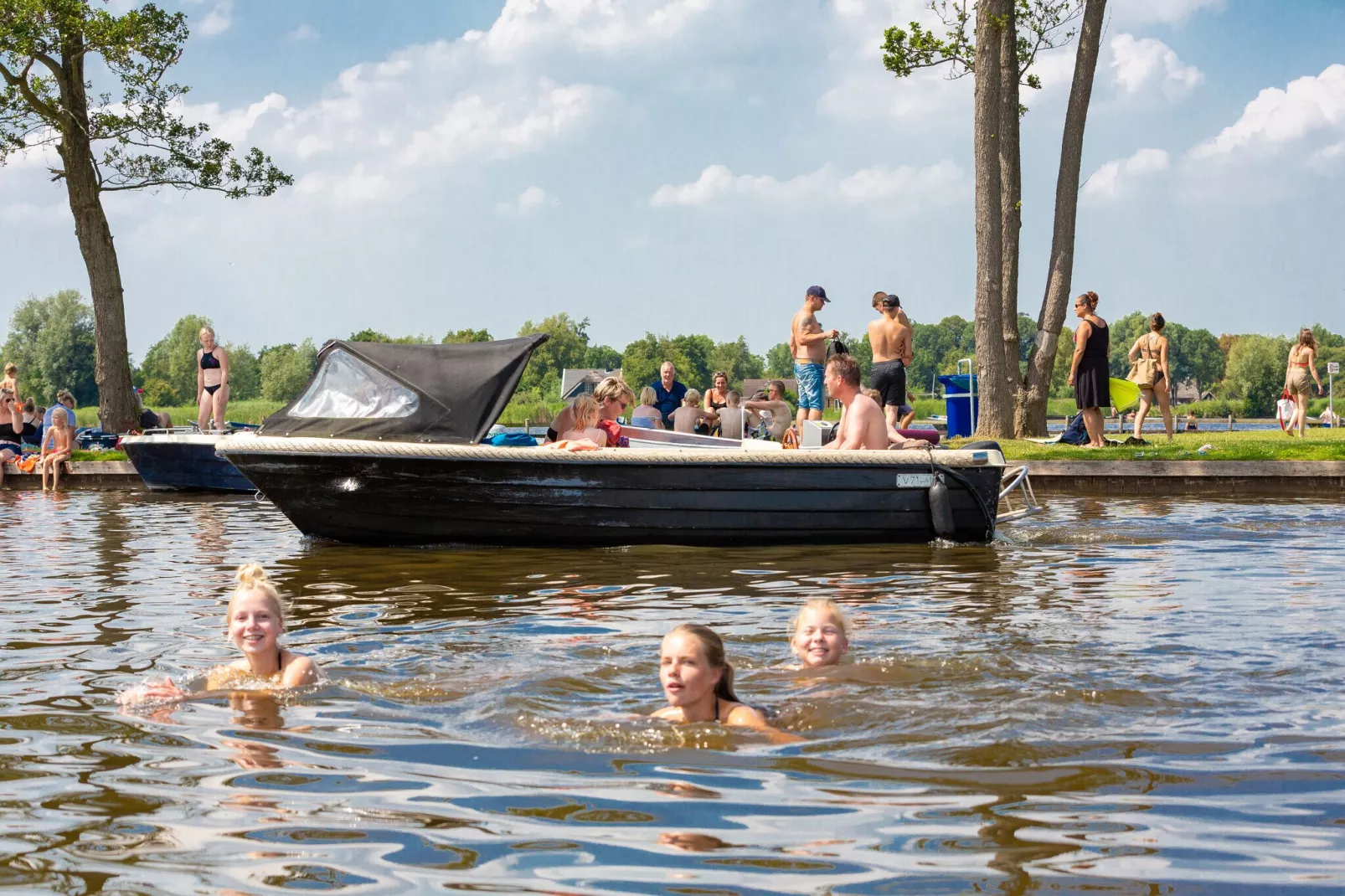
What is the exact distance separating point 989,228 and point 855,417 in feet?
30.9

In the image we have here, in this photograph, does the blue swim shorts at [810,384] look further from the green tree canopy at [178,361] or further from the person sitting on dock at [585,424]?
the green tree canopy at [178,361]

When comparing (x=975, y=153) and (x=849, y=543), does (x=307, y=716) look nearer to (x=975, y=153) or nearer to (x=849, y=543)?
(x=849, y=543)

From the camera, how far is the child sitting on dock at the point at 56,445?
66.2 ft

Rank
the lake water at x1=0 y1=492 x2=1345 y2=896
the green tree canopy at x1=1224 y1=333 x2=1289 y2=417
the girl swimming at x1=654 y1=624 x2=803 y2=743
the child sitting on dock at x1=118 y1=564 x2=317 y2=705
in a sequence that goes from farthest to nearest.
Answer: the green tree canopy at x1=1224 y1=333 x2=1289 y2=417 → the child sitting on dock at x1=118 y1=564 x2=317 y2=705 → the girl swimming at x1=654 y1=624 x2=803 y2=743 → the lake water at x1=0 y1=492 x2=1345 y2=896

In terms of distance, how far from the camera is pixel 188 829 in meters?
3.99

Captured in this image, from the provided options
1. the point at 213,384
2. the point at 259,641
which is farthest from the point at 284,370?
the point at 259,641

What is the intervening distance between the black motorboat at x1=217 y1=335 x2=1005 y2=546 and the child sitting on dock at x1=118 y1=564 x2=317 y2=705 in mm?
4909

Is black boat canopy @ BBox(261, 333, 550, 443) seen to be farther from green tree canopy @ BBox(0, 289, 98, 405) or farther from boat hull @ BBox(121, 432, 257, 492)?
green tree canopy @ BBox(0, 289, 98, 405)

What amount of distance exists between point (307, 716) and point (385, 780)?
1.07m

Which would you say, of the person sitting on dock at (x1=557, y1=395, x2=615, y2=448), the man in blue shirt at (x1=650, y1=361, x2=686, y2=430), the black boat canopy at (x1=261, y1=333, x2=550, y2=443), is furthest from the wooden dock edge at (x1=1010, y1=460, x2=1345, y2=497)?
the black boat canopy at (x1=261, y1=333, x2=550, y2=443)

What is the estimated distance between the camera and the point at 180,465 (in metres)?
18.8

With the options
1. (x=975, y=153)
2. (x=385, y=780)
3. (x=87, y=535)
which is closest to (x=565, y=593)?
(x=385, y=780)

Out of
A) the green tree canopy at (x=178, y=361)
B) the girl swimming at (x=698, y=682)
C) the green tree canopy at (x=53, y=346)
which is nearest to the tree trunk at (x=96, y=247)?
the girl swimming at (x=698, y=682)

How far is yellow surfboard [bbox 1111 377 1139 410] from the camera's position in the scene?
20.8 meters
